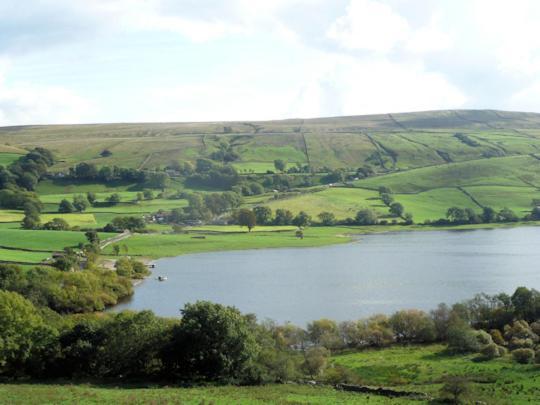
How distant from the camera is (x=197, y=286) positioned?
8644cm

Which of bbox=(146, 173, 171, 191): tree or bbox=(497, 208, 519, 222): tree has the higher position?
bbox=(146, 173, 171, 191): tree

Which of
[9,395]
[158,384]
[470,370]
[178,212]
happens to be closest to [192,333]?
[158,384]

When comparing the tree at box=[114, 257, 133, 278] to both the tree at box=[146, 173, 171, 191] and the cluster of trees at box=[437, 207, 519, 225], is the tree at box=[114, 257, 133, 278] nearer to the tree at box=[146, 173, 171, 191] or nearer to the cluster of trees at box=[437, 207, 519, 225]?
the cluster of trees at box=[437, 207, 519, 225]

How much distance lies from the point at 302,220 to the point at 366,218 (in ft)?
51.3

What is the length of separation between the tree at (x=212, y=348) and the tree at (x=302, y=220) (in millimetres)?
98118

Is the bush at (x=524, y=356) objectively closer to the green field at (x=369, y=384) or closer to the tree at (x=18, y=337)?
the green field at (x=369, y=384)

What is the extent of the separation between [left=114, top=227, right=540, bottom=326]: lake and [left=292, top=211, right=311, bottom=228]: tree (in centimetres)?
1758

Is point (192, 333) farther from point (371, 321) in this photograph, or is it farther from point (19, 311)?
point (371, 321)

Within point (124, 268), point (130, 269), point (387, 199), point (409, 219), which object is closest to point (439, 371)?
point (124, 268)

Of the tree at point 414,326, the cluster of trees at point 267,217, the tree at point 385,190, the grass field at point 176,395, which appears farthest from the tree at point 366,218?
the grass field at point 176,395

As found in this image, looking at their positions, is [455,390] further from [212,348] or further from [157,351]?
[157,351]

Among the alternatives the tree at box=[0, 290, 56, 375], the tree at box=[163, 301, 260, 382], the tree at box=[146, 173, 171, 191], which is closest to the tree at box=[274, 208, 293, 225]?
the tree at box=[146, 173, 171, 191]

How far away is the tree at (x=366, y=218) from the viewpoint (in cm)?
15062

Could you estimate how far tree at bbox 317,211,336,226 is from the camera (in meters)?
149
